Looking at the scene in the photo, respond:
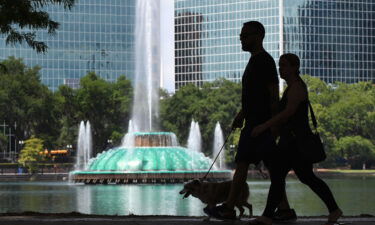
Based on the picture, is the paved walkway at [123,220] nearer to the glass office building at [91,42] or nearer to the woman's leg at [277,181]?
the woman's leg at [277,181]

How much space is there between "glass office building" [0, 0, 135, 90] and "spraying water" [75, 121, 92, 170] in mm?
43318

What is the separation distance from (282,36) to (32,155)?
61.0 metres

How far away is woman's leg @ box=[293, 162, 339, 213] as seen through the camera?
35.6 ft

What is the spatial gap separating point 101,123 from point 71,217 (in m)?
92.2

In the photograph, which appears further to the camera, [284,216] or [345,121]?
[345,121]

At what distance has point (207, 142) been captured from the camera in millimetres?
98375

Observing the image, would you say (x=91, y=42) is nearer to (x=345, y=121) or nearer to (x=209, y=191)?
(x=345, y=121)

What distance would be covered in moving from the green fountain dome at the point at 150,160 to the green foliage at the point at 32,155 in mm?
26007

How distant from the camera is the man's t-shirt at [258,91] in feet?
36.6

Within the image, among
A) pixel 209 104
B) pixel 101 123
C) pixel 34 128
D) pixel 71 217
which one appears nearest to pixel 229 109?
pixel 209 104

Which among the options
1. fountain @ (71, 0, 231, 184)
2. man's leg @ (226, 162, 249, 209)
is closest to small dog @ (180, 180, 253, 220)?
man's leg @ (226, 162, 249, 209)

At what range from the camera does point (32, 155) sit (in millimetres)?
91625

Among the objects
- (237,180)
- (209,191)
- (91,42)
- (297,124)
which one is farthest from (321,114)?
(297,124)

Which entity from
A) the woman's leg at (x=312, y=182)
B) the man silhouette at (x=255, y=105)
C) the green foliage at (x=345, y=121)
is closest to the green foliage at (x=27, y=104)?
the green foliage at (x=345, y=121)
